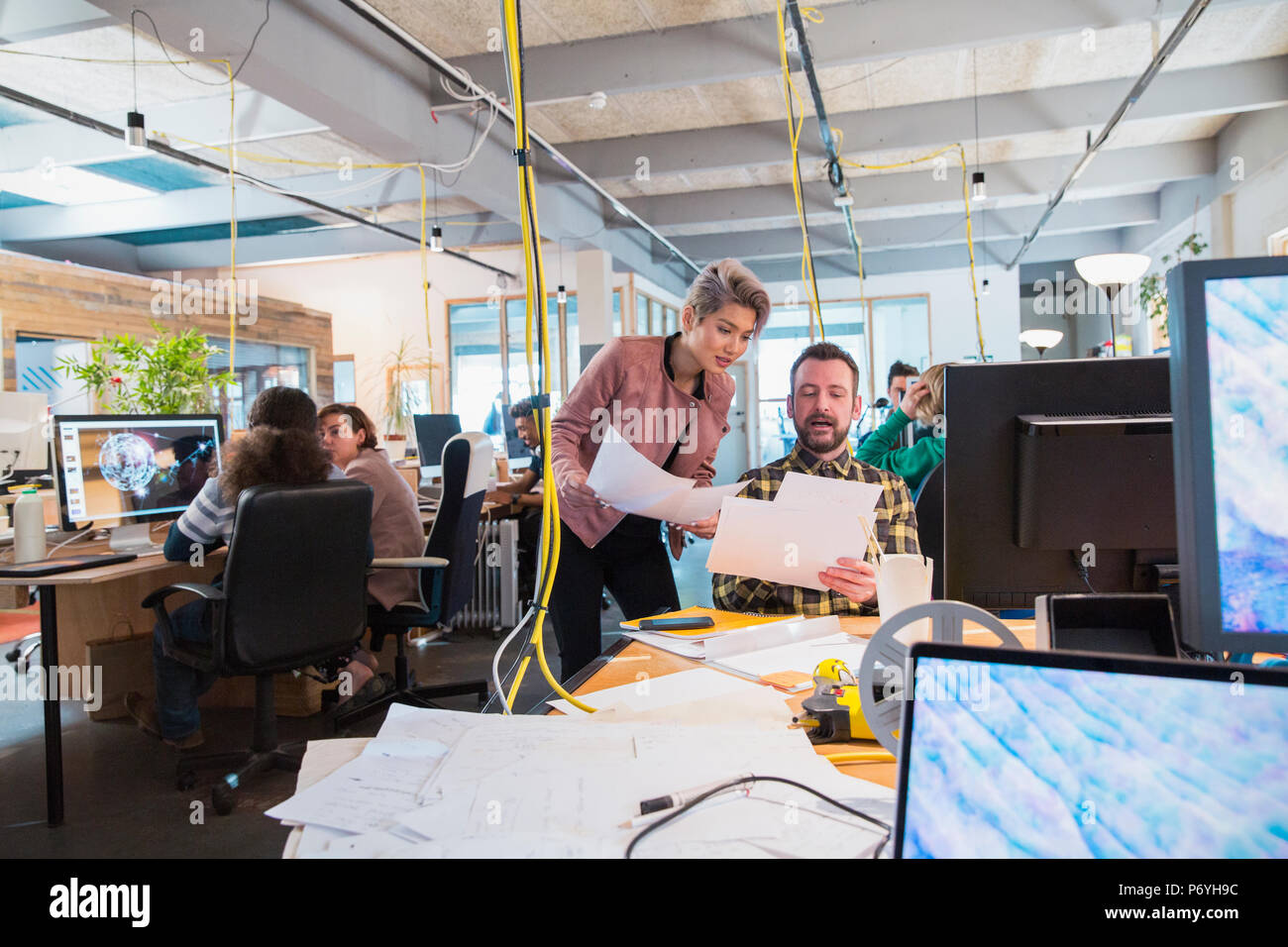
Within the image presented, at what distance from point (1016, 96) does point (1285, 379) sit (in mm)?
6430

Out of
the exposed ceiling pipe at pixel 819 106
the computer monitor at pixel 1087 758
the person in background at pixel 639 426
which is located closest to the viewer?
the computer monitor at pixel 1087 758

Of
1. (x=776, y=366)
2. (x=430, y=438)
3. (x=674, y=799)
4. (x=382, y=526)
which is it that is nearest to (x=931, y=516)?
(x=674, y=799)

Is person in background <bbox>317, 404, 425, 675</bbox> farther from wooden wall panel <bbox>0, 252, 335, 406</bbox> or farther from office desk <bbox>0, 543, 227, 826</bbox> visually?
wooden wall panel <bbox>0, 252, 335, 406</bbox>

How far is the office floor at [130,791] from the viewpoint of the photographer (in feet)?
7.38

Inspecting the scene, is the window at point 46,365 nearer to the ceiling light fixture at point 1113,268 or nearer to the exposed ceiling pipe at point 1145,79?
the ceiling light fixture at point 1113,268

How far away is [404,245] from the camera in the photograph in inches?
354

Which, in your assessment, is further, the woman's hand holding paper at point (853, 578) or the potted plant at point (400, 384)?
the potted plant at point (400, 384)

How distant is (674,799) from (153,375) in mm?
3629

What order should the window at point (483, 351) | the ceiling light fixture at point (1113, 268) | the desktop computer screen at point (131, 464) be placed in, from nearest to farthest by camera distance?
the desktop computer screen at point (131, 464) < the ceiling light fixture at point (1113, 268) < the window at point (483, 351)

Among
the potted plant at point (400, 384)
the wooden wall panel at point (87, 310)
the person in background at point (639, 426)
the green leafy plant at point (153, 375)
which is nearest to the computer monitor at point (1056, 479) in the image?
the person in background at point (639, 426)

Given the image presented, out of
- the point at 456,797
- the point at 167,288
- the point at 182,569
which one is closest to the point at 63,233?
the point at 167,288

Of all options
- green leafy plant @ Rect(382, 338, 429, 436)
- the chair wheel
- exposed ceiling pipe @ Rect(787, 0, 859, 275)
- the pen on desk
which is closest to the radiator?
the chair wheel

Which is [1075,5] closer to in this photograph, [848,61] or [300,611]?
[848,61]

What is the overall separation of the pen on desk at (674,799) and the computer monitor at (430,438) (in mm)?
4623
